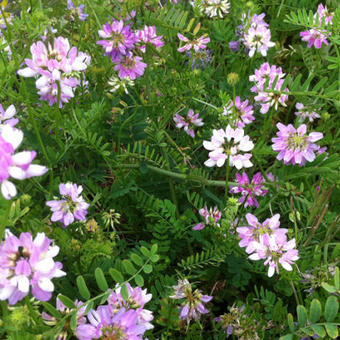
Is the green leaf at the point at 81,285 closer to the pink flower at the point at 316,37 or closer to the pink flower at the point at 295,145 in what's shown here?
the pink flower at the point at 295,145

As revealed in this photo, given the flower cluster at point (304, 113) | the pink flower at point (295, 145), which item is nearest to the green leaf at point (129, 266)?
the pink flower at point (295, 145)

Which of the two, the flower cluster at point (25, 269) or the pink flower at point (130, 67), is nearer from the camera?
the flower cluster at point (25, 269)

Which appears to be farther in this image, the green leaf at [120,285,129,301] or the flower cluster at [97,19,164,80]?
the flower cluster at [97,19,164,80]

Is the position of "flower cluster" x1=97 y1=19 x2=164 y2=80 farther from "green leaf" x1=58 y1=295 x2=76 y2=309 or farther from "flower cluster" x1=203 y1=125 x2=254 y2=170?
"green leaf" x1=58 y1=295 x2=76 y2=309

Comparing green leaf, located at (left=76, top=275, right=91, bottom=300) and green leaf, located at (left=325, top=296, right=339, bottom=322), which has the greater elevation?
green leaf, located at (left=76, top=275, right=91, bottom=300)

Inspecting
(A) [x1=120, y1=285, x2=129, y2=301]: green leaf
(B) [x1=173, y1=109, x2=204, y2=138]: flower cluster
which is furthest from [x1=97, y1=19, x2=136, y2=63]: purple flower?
(A) [x1=120, y1=285, x2=129, y2=301]: green leaf

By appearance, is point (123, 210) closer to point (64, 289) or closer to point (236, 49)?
point (64, 289)
